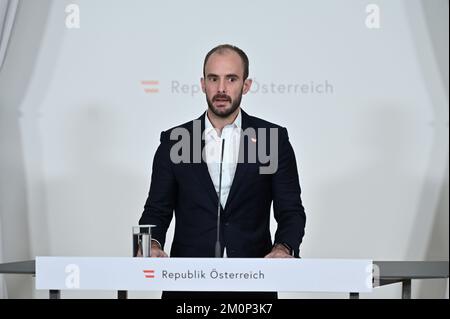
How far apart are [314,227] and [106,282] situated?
2.69 ft

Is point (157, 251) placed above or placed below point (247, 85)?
below

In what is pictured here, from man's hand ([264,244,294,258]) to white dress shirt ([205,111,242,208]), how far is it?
250 millimetres

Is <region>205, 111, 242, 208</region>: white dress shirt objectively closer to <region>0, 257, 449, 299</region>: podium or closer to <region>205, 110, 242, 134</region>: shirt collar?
<region>205, 110, 242, 134</region>: shirt collar

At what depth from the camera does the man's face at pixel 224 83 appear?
9.52 ft

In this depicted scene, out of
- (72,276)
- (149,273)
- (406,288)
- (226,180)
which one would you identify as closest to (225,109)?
(226,180)

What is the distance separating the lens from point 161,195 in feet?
9.56

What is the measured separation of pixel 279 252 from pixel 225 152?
1.39ft

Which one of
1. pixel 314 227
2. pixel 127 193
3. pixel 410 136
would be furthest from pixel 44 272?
pixel 410 136

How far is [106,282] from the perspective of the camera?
2734 millimetres

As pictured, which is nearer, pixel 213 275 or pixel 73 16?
pixel 213 275

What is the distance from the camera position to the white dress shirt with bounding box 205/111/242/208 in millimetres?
2850

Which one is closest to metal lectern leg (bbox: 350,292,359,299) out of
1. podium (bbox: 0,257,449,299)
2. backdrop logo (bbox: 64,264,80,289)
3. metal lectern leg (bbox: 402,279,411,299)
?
podium (bbox: 0,257,449,299)

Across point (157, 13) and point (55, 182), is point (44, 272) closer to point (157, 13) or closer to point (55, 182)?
point (55, 182)

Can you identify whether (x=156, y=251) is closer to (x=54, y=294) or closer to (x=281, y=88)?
Result: (x=54, y=294)
